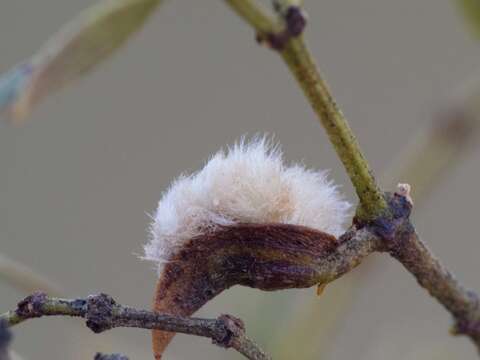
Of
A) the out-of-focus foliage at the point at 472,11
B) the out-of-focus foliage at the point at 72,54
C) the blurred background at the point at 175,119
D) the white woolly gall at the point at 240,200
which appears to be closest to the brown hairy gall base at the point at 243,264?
the white woolly gall at the point at 240,200

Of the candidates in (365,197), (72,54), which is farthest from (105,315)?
(72,54)

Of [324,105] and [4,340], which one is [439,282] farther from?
[4,340]

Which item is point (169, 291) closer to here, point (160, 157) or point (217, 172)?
point (217, 172)

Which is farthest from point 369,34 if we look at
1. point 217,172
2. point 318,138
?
point 217,172

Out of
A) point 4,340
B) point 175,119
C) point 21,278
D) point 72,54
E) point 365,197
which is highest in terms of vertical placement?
point 175,119

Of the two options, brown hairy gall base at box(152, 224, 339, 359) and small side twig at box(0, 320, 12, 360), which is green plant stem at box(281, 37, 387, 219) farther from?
small side twig at box(0, 320, 12, 360)

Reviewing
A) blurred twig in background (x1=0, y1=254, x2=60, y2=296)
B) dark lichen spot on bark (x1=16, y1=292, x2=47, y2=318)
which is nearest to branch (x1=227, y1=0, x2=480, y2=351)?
dark lichen spot on bark (x1=16, y1=292, x2=47, y2=318)
